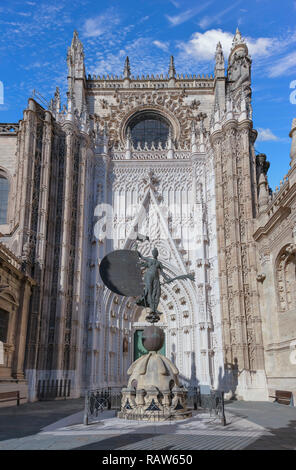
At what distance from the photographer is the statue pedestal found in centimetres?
1175

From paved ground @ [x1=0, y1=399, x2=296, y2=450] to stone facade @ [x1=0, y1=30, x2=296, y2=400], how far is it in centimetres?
947

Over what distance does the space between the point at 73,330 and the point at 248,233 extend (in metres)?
11.9

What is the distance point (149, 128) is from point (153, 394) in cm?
2513

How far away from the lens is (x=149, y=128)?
3319cm

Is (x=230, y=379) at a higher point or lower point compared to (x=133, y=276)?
lower

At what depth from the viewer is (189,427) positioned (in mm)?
10328

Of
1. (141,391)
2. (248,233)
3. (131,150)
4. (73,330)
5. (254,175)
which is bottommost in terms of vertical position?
(141,391)

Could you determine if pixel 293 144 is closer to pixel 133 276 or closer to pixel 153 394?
pixel 133 276

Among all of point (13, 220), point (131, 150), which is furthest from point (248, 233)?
point (13, 220)

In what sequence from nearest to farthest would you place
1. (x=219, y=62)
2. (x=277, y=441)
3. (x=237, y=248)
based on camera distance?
(x=277, y=441), (x=237, y=248), (x=219, y=62)

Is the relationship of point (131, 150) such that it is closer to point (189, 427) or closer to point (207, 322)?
point (207, 322)

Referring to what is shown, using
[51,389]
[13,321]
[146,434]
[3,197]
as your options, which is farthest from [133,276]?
[3,197]

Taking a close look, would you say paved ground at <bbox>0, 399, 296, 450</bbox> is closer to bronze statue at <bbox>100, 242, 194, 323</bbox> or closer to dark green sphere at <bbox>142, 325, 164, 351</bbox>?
dark green sphere at <bbox>142, 325, 164, 351</bbox>
